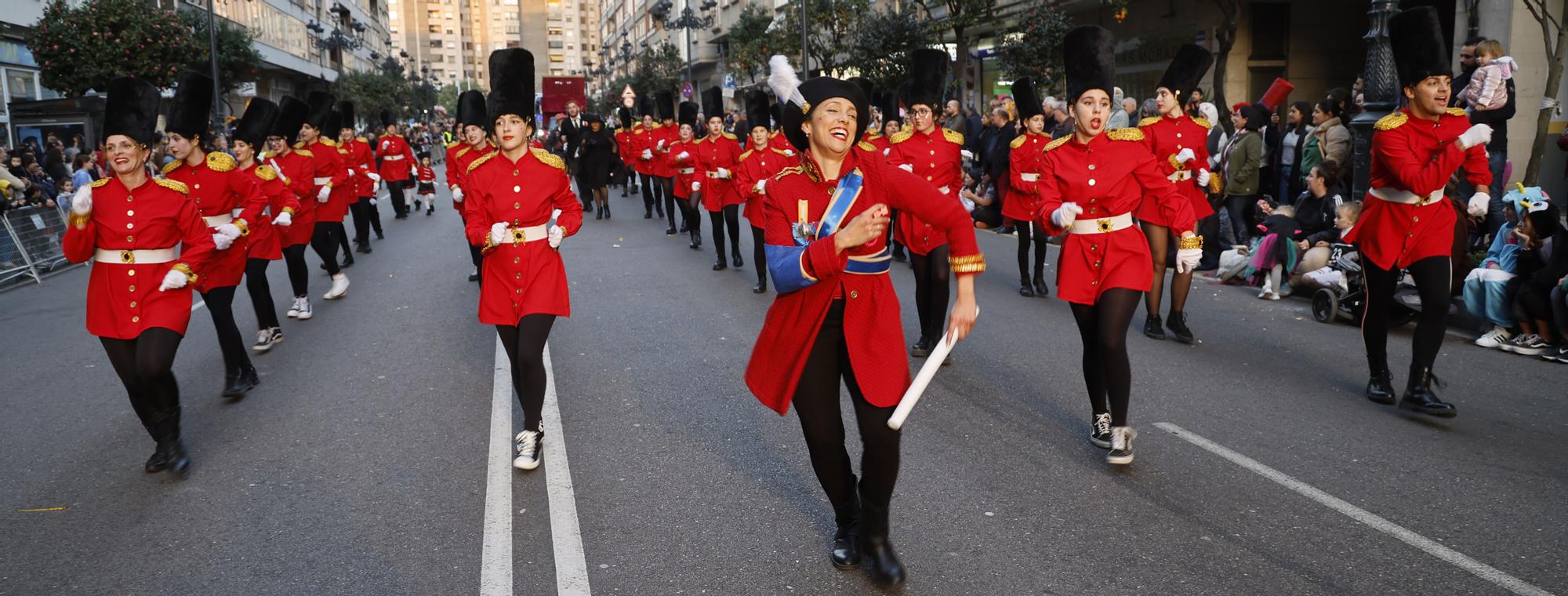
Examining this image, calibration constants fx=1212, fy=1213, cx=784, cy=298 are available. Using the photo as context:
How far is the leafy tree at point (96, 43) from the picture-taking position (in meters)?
25.2

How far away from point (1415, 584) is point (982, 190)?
13.8 metres

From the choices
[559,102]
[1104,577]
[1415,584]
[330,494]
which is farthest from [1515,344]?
[559,102]

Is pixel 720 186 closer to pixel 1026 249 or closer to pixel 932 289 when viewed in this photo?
pixel 1026 249

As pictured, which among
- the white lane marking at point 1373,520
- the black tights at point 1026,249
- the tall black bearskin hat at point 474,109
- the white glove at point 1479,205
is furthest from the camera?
the black tights at point 1026,249

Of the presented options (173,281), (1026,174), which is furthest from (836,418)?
(1026,174)

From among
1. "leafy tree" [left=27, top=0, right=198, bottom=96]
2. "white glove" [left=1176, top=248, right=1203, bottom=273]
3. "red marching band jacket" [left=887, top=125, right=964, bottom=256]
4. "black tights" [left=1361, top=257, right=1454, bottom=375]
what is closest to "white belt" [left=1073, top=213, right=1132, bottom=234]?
"white glove" [left=1176, top=248, right=1203, bottom=273]

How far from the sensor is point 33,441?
6734 millimetres

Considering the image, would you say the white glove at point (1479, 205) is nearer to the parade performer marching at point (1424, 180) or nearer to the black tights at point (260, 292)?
the parade performer marching at point (1424, 180)

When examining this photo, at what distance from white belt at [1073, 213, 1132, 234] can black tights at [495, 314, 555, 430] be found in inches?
106

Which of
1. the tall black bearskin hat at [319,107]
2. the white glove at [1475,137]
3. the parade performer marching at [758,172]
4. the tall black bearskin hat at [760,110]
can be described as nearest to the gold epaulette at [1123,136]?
the white glove at [1475,137]

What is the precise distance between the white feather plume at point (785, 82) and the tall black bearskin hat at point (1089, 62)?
2624 mm

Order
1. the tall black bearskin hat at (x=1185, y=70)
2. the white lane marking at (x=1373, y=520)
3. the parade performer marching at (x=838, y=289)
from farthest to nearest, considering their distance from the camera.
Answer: the tall black bearskin hat at (x=1185, y=70) < the white lane marking at (x=1373, y=520) < the parade performer marching at (x=838, y=289)

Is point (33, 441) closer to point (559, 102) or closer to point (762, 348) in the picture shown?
point (762, 348)

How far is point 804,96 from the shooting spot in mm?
3861
